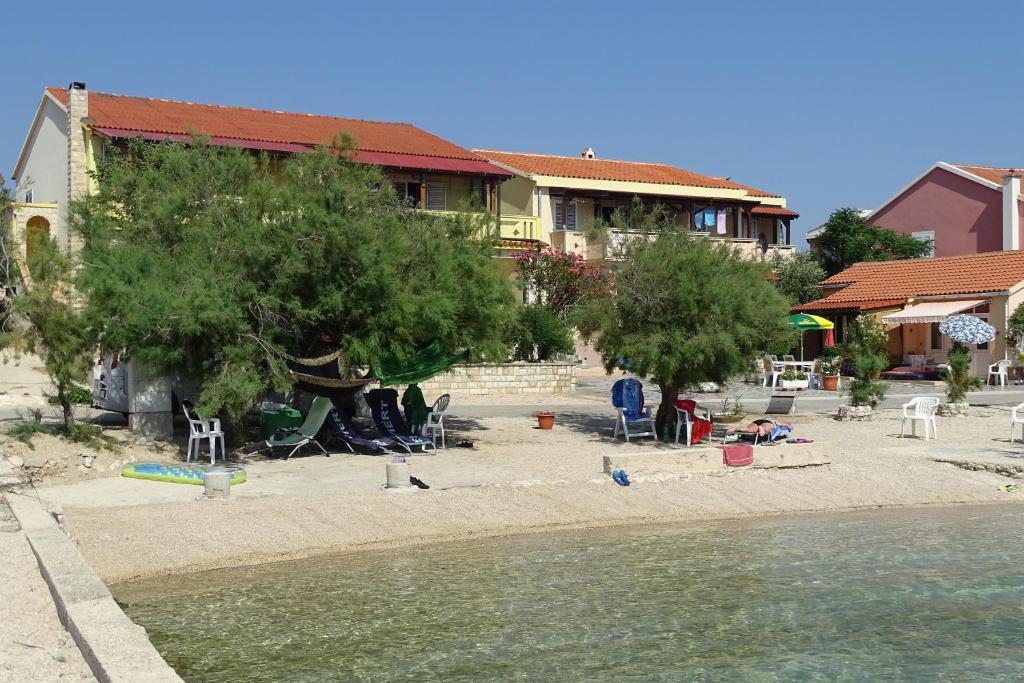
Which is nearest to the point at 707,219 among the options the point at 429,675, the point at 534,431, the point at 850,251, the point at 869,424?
the point at 850,251

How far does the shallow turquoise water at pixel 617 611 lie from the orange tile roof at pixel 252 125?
22200mm

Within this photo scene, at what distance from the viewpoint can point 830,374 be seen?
32.1 metres

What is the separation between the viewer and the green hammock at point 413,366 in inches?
699

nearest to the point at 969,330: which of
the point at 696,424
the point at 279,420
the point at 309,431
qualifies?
the point at 696,424

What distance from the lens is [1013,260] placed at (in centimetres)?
3722

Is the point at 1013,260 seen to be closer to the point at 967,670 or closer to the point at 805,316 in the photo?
the point at 805,316

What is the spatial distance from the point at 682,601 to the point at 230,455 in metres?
8.95

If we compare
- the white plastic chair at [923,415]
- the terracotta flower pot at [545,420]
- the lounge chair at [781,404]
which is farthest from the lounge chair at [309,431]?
the white plastic chair at [923,415]

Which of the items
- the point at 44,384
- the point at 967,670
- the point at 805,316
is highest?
the point at 805,316

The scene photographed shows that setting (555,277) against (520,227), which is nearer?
(555,277)

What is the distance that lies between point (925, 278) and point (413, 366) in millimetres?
27073

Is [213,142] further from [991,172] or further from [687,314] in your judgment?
[991,172]

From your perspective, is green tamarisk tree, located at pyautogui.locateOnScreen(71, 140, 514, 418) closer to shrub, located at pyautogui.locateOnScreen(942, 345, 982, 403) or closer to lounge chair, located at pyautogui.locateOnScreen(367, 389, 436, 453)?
lounge chair, located at pyautogui.locateOnScreen(367, 389, 436, 453)

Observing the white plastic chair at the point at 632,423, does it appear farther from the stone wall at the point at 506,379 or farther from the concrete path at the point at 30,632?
the concrete path at the point at 30,632
